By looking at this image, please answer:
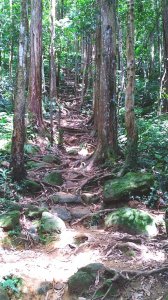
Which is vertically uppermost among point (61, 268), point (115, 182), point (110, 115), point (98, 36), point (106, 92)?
point (98, 36)

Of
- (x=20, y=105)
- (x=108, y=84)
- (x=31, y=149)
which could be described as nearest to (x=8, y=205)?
(x=20, y=105)

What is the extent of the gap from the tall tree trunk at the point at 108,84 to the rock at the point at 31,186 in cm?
224

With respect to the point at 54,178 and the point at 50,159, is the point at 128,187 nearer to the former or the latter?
the point at 54,178

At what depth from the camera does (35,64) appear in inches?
571

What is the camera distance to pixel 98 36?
47.8 feet

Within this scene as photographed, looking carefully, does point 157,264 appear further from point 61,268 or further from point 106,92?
point 106,92

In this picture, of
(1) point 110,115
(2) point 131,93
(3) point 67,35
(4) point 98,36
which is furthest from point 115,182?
(3) point 67,35

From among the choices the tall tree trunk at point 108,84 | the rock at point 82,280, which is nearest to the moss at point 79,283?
the rock at point 82,280

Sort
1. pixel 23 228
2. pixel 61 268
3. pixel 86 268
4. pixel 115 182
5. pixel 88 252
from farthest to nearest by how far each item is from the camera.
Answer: pixel 115 182 < pixel 23 228 < pixel 88 252 < pixel 61 268 < pixel 86 268

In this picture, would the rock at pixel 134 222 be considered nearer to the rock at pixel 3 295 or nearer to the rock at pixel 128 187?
the rock at pixel 128 187

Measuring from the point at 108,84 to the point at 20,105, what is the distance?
270cm

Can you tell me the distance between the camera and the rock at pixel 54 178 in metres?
9.60

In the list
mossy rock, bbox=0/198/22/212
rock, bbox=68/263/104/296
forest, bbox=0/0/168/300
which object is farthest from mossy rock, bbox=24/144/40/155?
rock, bbox=68/263/104/296

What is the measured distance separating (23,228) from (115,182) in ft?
7.63
